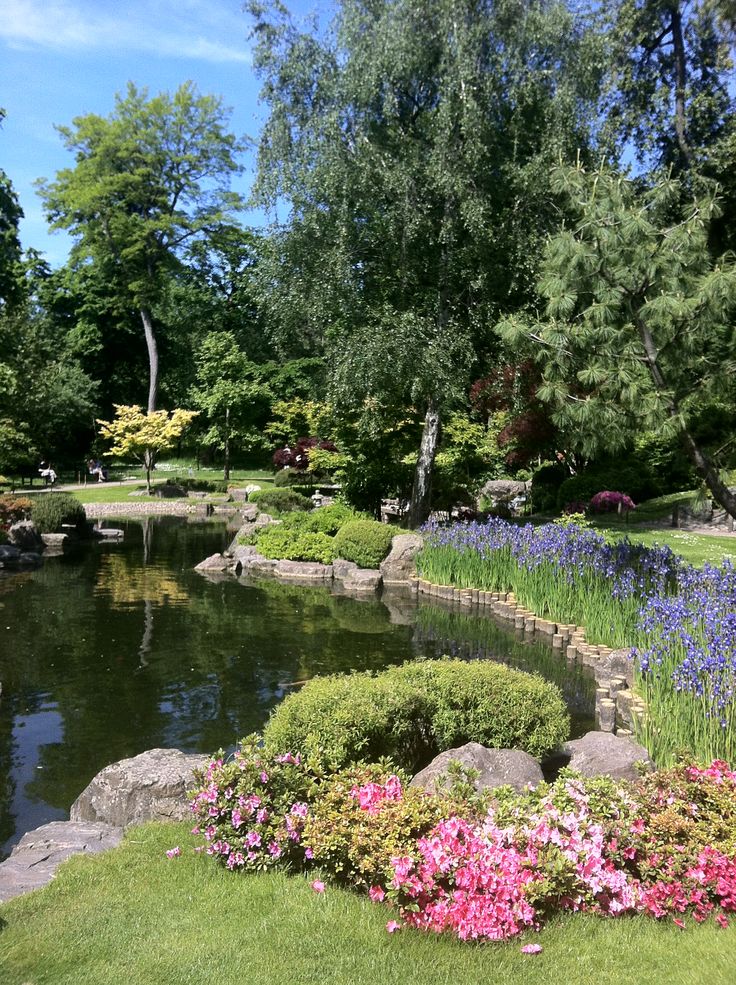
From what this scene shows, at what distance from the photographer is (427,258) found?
19609 mm

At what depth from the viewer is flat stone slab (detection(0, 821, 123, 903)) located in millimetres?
4422

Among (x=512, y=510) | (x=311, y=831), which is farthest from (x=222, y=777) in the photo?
(x=512, y=510)

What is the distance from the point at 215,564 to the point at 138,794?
11.7m

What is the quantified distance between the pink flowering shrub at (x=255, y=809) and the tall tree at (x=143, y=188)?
3677cm

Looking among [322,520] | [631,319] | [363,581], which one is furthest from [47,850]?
[322,520]

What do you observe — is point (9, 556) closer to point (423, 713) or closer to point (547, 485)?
point (423, 713)

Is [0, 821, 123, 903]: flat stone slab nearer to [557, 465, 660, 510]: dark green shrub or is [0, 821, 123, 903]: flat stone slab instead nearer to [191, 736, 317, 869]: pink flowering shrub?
[191, 736, 317, 869]: pink flowering shrub

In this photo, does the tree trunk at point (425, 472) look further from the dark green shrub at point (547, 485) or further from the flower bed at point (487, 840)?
the flower bed at point (487, 840)

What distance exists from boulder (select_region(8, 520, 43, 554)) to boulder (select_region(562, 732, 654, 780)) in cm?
1546

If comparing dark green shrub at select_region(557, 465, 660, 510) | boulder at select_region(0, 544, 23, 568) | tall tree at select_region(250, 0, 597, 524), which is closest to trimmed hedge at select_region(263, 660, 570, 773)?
tall tree at select_region(250, 0, 597, 524)

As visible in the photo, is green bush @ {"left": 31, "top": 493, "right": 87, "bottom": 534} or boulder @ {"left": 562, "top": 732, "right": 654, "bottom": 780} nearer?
boulder @ {"left": 562, "top": 732, "right": 654, "bottom": 780}

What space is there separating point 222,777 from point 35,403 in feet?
92.2

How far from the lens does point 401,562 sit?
16.1 m

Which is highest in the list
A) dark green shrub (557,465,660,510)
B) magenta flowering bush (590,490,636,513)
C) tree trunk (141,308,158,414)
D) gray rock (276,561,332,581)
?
tree trunk (141,308,158,414)
